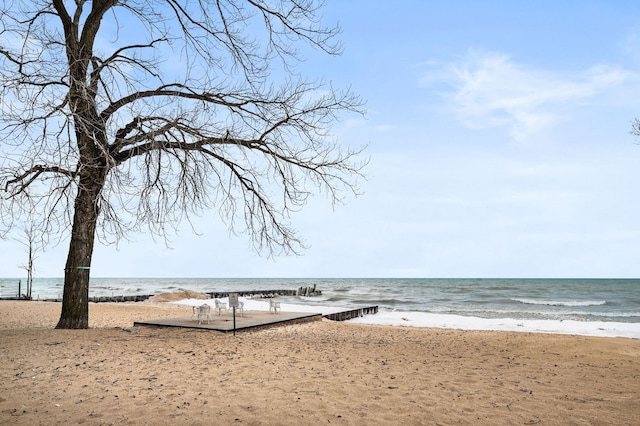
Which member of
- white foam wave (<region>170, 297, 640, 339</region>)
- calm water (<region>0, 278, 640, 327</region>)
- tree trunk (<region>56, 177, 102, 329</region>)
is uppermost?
tree trunk (<region>56, 177, 102, 329</region>)

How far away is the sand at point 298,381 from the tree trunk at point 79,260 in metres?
0.68

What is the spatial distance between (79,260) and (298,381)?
679 centimetres

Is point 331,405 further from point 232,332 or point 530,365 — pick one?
point 232,332

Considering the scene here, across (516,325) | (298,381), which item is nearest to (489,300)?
(516,325)

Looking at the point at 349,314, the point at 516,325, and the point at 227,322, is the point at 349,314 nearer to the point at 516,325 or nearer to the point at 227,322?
the point at 516,325

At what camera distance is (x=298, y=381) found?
6.75 meters

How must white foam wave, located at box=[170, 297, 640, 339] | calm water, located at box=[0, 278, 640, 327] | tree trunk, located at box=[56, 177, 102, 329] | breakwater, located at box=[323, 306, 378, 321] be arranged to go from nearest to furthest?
tree trunk, located at box=[56, 177, 102, 329] → white foam wave, located at box=[170, 297, 640, 339] → breakwater, located at box=[323, 306, 378, 321] → calm water, located at box=[0, 278, 640, 327]

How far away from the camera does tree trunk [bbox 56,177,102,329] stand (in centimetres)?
1088

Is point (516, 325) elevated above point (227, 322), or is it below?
below

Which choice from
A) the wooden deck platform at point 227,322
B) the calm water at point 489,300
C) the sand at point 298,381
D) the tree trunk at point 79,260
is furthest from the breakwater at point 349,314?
the tree trunk at point 79,260

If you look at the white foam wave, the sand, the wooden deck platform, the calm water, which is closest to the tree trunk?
the sand

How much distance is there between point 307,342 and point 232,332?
232 centimetres

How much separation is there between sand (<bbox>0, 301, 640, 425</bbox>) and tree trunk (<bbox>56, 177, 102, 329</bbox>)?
2.24ft

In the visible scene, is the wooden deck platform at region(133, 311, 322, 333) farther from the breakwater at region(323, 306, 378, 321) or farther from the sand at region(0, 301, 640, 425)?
the breakwater at region(323, 306, 378, 321)
